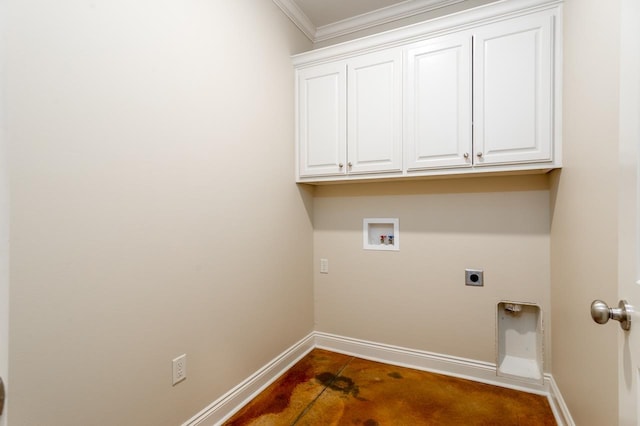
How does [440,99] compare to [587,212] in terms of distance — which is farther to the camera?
[440,99]

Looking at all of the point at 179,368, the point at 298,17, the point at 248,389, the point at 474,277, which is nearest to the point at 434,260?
the point at 474,277

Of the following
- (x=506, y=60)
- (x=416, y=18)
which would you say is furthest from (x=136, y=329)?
(x=416, y=18)

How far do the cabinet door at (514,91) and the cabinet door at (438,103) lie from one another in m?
0.06

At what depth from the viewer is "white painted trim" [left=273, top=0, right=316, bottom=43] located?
2.32 meters

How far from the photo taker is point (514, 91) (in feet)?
5.99

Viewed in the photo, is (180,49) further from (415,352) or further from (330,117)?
(415,352)

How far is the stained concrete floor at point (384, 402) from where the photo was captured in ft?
5.83

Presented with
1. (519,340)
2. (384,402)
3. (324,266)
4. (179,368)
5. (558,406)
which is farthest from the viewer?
(324,266)

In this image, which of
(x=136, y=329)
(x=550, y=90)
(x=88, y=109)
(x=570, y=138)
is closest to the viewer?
(x=88, y=109)

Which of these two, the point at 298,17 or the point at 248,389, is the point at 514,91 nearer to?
the point at 298,17

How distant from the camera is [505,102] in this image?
185 centimetres

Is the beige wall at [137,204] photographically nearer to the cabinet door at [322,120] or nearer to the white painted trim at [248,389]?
the white painted trim at [248,389]

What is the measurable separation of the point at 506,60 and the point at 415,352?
2.09m

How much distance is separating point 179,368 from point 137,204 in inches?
33.3
